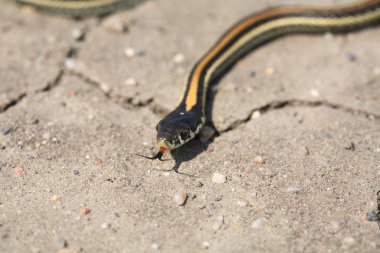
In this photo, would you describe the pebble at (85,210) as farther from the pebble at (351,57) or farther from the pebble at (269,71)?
the pebble at (351,57)

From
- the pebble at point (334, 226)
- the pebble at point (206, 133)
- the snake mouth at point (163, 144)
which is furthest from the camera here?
the pebble at point (206, 133)

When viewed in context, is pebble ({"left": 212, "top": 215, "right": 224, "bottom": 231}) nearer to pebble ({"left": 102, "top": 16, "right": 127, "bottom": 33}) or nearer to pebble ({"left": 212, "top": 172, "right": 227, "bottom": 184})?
pebble ({"left": 212, "top": 172, "right": 227, "bottom": 184})

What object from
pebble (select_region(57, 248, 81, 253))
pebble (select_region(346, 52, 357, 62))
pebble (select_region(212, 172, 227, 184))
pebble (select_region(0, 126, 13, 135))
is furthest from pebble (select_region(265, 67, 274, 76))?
pebble (select_region(57, 248, 81, 253))

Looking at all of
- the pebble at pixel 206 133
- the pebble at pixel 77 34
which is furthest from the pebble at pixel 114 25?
the pebble at pixel 206 133

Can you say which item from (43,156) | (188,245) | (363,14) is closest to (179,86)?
(43,156)

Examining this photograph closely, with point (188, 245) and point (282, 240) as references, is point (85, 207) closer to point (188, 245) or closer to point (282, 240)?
point (188, 245)

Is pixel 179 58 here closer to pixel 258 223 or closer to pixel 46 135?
pixel 46 135
